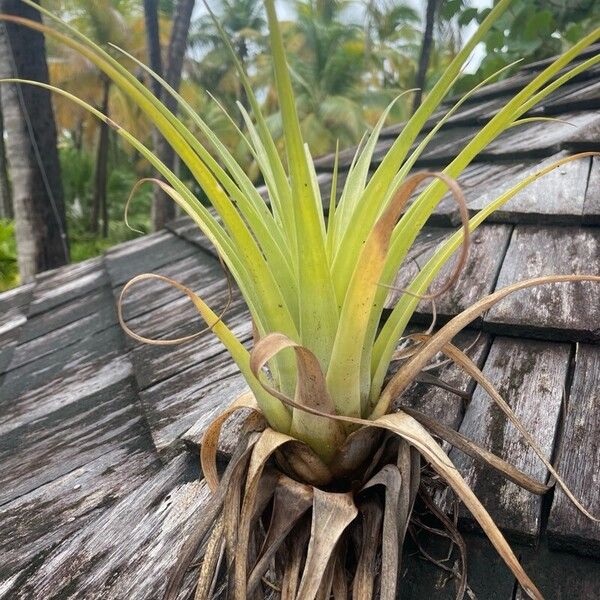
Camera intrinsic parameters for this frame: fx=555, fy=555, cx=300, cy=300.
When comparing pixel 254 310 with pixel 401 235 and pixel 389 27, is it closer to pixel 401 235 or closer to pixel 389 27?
pixel 401 235

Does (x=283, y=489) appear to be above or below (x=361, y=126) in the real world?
above

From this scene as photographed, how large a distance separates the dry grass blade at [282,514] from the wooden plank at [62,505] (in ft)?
1.34

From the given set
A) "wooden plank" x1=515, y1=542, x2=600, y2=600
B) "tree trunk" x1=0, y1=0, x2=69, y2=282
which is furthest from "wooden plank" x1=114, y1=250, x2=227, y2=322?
"tree trunk" x1=0, y1=0, x2=69, y2=282

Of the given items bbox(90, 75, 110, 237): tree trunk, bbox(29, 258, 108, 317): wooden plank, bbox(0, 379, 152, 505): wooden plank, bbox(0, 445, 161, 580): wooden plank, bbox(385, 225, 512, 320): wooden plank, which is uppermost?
bbox(385, 225, 512, 320): wooden plank

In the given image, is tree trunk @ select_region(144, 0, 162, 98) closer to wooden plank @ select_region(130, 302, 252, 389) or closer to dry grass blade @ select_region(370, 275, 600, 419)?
wooden plank @ select_region(130, 302, 252, 389)

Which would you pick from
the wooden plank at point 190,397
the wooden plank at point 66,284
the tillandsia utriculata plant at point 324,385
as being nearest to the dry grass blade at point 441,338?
the tillandsia utriculata plant at point 324,385

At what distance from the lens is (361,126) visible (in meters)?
16.2

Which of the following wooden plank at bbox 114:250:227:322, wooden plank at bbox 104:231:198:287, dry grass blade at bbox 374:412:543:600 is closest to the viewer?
dry grass blade at bbox 374:412:543:600

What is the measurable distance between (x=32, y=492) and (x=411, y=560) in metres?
0.74

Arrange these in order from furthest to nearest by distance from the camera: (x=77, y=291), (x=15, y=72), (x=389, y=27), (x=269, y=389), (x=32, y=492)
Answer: (x=389, y=27), (x=15, y=72), (x=77, y=291), (x=32, y=492), (x=269, y=389)

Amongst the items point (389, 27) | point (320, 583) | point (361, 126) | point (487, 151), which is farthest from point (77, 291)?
point (389, 27)

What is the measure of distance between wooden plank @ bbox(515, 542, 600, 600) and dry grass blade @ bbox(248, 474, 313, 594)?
0.74ft

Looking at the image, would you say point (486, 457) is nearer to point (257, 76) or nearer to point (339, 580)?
point (339, 580)

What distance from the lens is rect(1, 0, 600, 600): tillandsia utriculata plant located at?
19.6 inches
